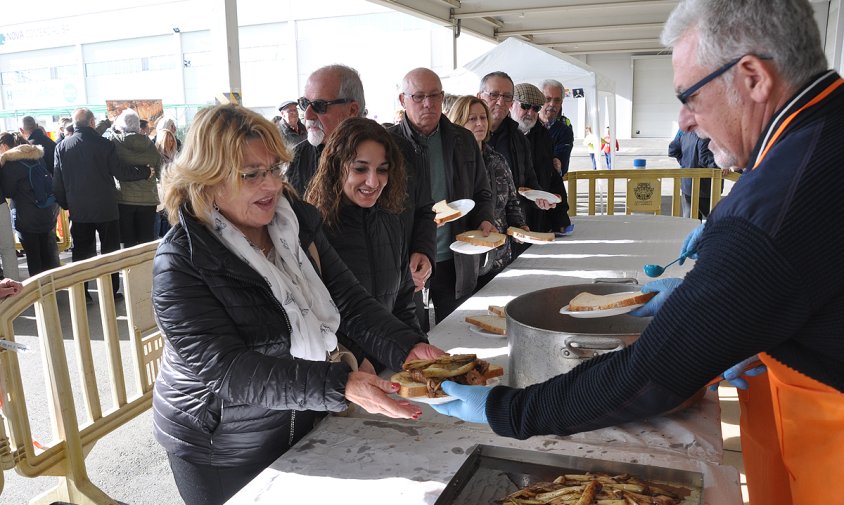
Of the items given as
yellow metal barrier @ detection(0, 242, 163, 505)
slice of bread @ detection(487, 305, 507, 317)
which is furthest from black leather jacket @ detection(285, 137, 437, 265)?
yellow metal barrier @ detection(0, 242, 163, 505)

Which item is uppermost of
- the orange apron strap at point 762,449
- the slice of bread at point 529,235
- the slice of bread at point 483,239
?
the slice of bread at point 483,239

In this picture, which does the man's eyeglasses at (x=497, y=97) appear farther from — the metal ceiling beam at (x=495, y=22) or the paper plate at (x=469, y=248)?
the metal ceiling beam at (x=495, y=22)

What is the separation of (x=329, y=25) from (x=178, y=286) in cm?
2244

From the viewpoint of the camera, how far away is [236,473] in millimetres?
1568

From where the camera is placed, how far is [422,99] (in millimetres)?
3252

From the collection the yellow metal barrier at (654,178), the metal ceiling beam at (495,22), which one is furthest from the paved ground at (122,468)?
the metal ceiling beam at (495,22)

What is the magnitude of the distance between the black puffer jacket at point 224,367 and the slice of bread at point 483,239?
145 centimetres

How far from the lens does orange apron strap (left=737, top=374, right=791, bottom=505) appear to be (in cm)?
154

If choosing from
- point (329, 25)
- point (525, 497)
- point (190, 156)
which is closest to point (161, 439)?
point (190, 156)

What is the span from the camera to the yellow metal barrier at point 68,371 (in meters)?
1.99

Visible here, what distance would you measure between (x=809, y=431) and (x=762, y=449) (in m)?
0.48

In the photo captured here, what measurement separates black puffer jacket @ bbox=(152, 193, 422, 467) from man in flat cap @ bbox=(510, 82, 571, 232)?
3.10 meters

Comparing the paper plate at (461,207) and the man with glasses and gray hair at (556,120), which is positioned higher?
the man with glasses and gray hair at (556,120)

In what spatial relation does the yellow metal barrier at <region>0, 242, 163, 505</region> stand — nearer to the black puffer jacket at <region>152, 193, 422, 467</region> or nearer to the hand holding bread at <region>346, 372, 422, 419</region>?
the black puffer jacket at <region>152, 193, 422, 467</region>
